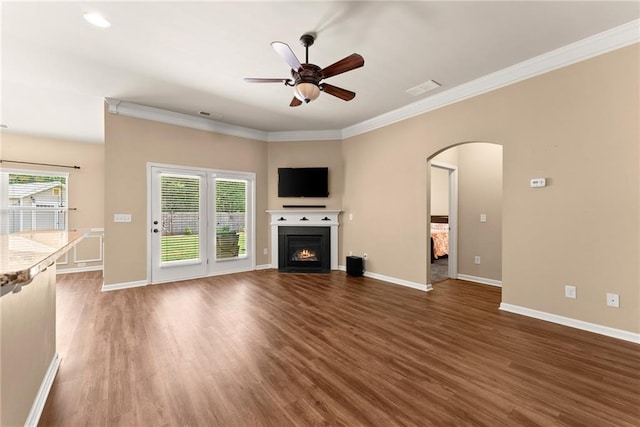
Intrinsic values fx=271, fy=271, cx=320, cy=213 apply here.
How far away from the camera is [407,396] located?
1803 mm

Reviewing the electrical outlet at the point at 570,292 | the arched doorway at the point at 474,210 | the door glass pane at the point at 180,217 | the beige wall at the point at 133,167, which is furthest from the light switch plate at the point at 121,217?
the electrical outlet at the point at 570,292

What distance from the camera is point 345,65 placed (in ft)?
8.08

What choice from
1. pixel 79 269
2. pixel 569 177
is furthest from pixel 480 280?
pixel 79 269

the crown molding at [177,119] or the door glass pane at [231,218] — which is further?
the door glass pane at [231,218]

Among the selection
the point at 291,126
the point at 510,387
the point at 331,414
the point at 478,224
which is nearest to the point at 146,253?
the point at 291,126

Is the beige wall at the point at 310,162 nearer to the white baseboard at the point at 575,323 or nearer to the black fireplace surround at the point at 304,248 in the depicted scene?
the black fireplace surround at the point at 304,248

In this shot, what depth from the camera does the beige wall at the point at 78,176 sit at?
220 inches

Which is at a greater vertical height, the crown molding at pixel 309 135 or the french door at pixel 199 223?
the crown molding at pixel 309 135

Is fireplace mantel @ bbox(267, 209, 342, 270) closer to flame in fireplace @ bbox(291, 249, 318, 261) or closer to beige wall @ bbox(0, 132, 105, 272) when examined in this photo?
flame in fireplace @ bbox(291, 249, 318, 261)

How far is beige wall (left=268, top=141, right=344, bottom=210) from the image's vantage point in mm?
5848

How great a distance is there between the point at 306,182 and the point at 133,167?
3057 millimetres

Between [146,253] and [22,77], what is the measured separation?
9.19 feet

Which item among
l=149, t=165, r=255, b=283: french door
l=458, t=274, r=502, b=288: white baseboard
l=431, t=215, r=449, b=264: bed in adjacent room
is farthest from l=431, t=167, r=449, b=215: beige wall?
l=149, t=165, r=255, b=283: french door

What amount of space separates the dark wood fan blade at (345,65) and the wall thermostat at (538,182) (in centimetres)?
245
